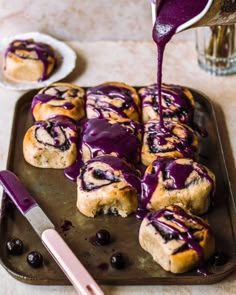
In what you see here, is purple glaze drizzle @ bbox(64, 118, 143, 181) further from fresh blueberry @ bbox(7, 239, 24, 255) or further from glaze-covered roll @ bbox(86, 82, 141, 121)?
fresh blueberry @ bbox(7, 239, 24, 255)

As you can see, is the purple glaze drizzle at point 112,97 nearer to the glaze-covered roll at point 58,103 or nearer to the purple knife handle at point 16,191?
the glaze-covered roll at point 58,103

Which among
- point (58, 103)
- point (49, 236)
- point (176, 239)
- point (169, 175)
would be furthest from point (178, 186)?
point (58, 103)

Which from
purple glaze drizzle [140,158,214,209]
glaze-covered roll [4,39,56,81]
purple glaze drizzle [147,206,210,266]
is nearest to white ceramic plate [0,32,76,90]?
glaze-covered roll [4,39,56,81]

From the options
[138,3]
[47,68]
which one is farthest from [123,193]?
[138,3]

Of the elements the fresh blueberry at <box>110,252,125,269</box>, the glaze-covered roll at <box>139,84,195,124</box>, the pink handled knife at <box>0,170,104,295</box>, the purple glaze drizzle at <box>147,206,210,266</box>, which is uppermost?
the glaze-covered roll at <box>139,84,195,124</box>

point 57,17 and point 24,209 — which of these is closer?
point 24,209

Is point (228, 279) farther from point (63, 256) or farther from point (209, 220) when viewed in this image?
point (63, 256)

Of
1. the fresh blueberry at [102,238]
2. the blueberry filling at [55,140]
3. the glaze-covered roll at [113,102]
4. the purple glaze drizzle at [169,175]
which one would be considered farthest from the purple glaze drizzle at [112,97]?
the fresh blueberry at [102,238]
